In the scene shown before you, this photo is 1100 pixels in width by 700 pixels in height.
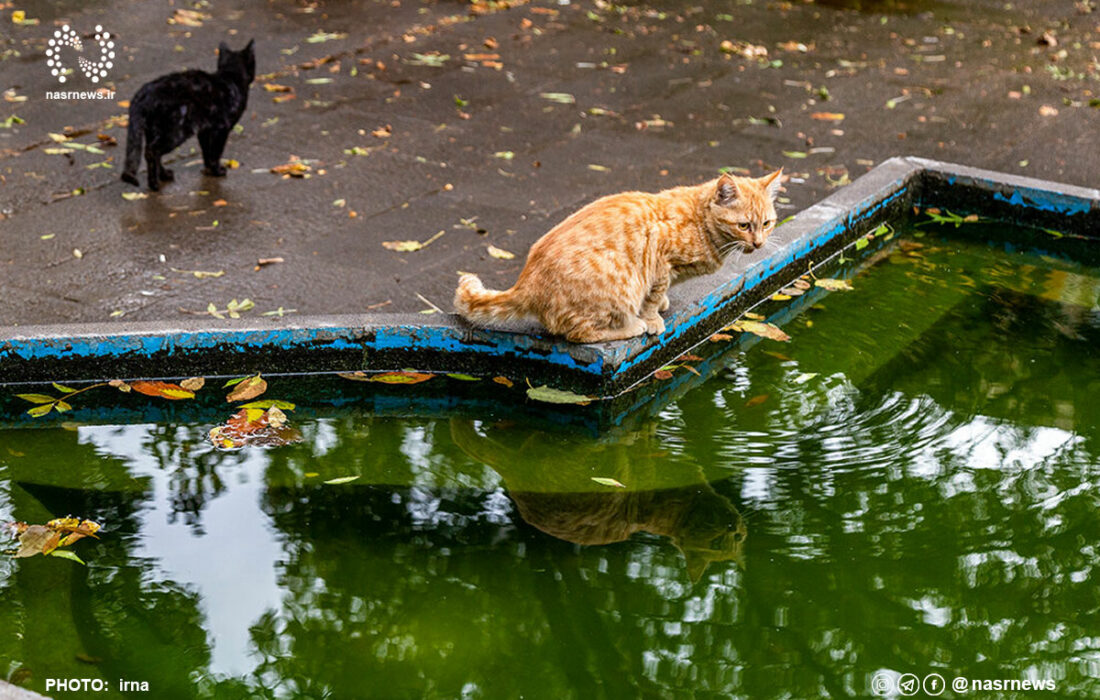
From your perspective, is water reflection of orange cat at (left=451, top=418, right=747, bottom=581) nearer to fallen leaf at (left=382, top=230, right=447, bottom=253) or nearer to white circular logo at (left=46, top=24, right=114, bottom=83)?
fallen leaf at (left=382, top=230, right=447, bottom=253)

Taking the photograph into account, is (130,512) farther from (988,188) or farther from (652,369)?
(988,188)

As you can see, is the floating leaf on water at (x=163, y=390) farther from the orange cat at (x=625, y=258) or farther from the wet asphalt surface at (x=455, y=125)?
the orange cat at (x=625, y=258)

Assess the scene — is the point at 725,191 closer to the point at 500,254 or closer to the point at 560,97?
the point at 500,254

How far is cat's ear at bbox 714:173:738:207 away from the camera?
427cm

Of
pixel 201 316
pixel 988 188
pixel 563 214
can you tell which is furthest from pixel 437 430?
pixel 988 188

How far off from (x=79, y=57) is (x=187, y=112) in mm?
2841

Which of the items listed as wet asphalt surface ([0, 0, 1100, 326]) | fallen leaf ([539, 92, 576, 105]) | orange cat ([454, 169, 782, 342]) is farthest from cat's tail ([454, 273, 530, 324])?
fallen leaf ([539, 92, 576, 105])

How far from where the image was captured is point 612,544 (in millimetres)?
3604

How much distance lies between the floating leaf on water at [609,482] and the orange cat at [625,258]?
58cm

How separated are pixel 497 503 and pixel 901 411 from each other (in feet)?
Answer: 5.12

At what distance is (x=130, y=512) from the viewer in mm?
3678

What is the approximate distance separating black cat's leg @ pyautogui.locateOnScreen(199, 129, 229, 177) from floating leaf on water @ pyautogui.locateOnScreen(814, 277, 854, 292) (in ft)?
10.5

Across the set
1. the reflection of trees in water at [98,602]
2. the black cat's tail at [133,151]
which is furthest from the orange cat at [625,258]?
the black cat's tail at [133,151]

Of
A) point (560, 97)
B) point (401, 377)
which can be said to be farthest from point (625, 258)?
point (560, 97)
